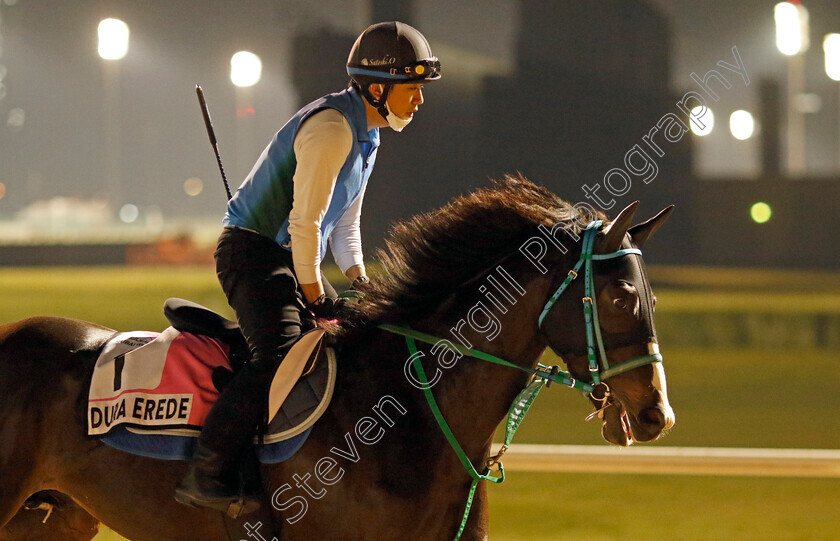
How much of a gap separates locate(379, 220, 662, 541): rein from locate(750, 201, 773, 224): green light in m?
18.0

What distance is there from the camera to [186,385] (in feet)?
7.97

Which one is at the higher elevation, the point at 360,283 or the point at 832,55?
the point at 832,55

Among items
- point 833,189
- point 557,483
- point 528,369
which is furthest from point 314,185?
point 833,189

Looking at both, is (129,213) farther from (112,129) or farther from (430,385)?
(430,385)

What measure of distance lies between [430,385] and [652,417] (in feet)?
1.86

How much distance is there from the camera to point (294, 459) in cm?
230

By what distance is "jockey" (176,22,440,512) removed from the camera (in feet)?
7.47

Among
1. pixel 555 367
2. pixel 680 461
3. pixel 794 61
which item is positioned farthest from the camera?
pixel 794 61

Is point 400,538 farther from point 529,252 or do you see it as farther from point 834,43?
point 834,43

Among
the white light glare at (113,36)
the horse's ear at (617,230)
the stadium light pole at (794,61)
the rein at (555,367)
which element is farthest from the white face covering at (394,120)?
the stadium light pole at (794,61)

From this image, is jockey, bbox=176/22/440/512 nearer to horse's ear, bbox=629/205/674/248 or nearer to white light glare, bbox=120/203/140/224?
horse's ear, bbox=629/205/674/248

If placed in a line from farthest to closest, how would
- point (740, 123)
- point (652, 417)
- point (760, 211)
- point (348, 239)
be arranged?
point (760, 211) < point (740, 123) < point (348, 239) < point (652, 417)

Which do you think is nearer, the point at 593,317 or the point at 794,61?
the point at 593,317

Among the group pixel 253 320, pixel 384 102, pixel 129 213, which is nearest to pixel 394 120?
pixel 384 102
